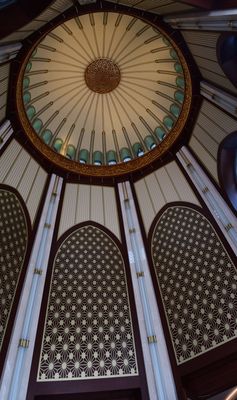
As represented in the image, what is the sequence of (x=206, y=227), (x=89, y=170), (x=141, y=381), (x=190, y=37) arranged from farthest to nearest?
1. (x=89, y=170)
2. (x=206, y=227)
3. (x=190, y=37)
4. (x=141, y=381)

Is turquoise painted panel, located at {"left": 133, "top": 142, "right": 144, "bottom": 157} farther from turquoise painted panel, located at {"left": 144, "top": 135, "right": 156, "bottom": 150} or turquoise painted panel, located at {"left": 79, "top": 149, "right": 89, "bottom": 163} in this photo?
turquoise painted panel, located at {"left": 79, "top": 149, "right": 89, "bottom": 163}

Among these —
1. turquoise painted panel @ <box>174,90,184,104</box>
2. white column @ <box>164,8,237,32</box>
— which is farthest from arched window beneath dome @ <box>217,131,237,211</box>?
white column @ <box>164,8,237,32</box>

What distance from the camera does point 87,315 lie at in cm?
701

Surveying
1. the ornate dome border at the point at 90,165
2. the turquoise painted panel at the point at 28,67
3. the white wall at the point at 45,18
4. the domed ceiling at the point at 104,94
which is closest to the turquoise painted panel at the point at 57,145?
the domed ceiling at the point at 104,94

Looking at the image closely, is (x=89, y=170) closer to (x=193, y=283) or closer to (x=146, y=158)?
(x=146, y=158)

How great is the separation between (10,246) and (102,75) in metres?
5.52

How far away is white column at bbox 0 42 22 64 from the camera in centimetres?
595

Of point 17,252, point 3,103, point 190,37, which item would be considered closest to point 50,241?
point 17,252

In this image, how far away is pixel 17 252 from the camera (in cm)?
732

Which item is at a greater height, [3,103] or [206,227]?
[3,103]

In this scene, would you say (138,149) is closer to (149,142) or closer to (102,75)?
(149,142)

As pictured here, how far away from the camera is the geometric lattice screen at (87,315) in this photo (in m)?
6.20

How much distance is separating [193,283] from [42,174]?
4636 millimetres

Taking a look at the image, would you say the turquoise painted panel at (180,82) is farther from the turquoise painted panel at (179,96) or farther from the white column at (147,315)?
the white column at (147,315)
